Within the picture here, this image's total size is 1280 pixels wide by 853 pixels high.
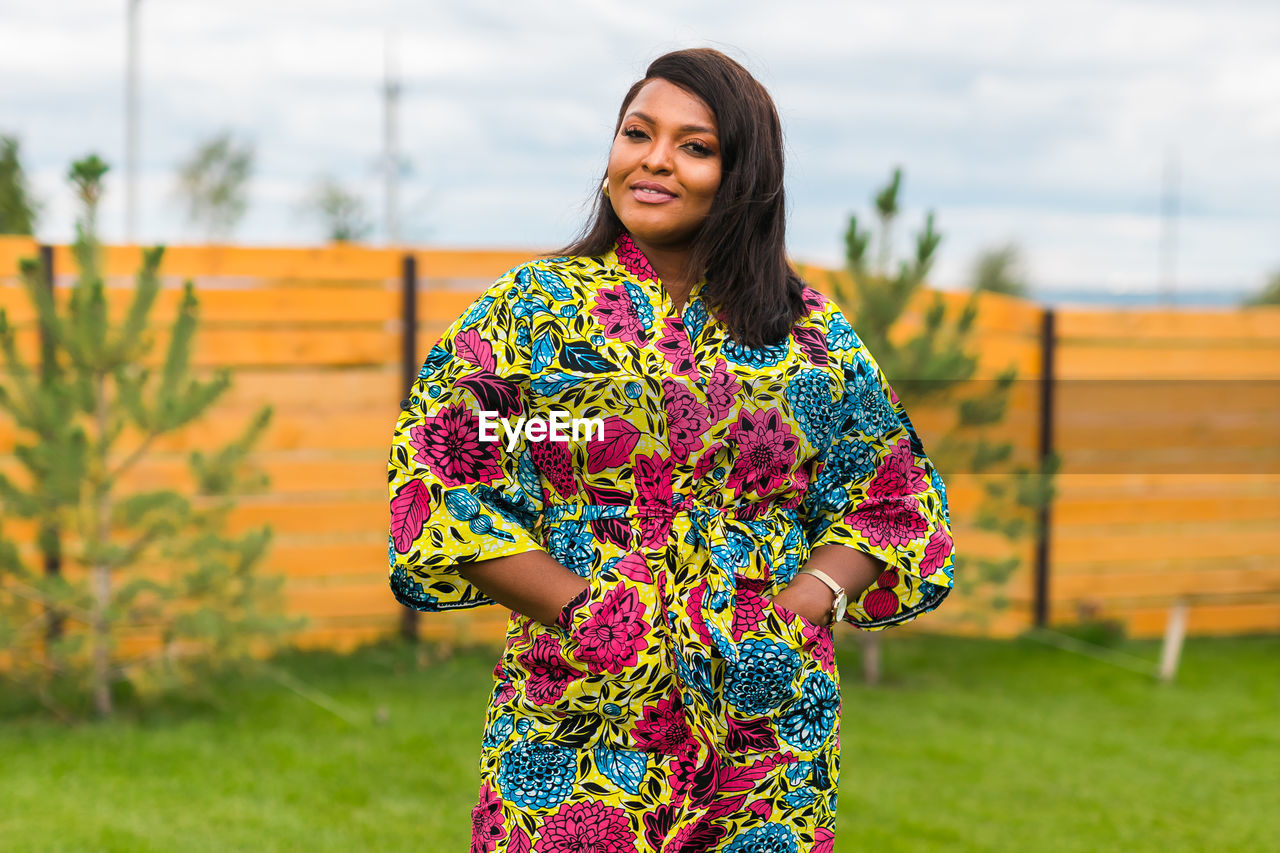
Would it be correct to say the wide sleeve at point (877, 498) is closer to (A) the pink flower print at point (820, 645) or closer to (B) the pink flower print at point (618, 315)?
(A) the pink flower print at point (820, 645)

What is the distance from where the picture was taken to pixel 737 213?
5.89 ft

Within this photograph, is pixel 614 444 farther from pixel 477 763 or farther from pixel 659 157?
pixel 477 763

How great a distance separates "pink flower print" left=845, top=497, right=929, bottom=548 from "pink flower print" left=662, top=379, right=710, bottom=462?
0.34 metres

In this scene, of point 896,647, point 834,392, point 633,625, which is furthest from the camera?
point 896,647

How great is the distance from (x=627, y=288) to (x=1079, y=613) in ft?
19.3

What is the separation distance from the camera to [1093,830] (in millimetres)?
4031

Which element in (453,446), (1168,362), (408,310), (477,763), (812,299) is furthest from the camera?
(1168,362)

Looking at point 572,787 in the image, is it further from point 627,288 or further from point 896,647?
point 896,647

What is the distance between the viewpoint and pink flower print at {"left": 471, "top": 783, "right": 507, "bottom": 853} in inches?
68.2

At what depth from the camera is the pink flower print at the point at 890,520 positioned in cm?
187

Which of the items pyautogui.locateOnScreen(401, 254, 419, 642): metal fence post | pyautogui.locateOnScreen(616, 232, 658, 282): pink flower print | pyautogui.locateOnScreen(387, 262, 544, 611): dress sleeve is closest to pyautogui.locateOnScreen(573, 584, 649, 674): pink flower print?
pyautogui.locateOnScreen(387, 262, 544, 611): dress sleeve

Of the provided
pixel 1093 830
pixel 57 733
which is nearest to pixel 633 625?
pixel 1093 830

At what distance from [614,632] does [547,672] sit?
0.42 ft

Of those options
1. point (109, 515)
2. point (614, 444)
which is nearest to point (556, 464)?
point (614, 444)
